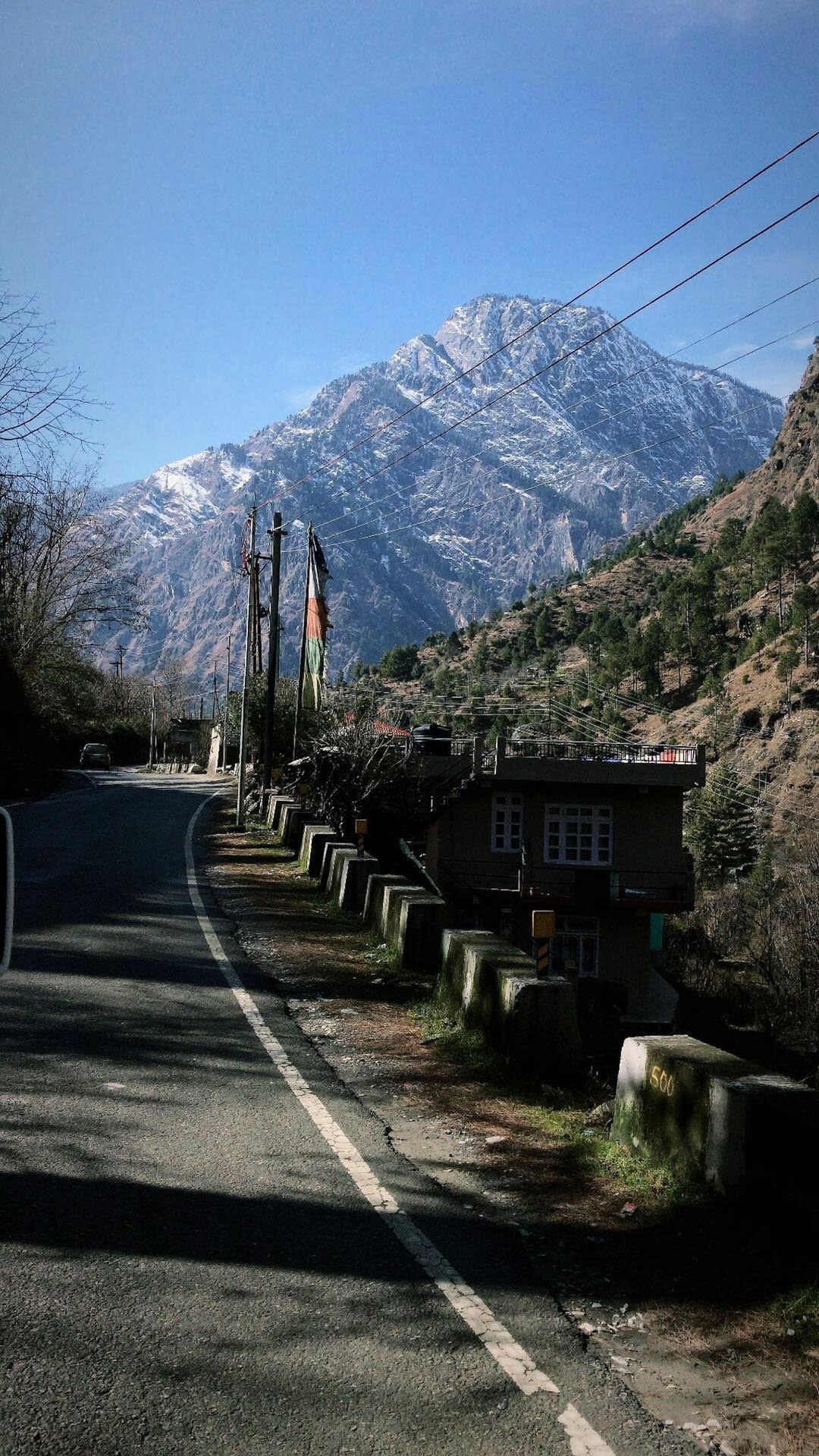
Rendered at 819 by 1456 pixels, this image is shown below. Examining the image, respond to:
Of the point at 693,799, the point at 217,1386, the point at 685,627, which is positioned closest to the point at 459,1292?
the point at 217,1386

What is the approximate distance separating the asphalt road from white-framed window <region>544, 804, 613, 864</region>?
127ft

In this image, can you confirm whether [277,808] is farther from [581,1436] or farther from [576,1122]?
[581,1436]

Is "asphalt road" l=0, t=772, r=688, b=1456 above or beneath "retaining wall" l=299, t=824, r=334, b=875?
beneath

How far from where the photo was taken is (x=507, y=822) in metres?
46.1

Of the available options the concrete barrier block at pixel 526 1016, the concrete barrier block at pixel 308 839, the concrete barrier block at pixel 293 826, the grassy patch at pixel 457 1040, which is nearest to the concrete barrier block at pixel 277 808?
the concrete barrier block at pixel 293 826

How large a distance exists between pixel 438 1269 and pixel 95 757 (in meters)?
67.2

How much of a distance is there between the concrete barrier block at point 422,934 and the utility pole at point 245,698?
1547cm

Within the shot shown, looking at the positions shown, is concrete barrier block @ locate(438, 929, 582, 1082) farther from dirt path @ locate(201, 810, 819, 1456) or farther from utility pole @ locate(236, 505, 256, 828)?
utility pole @ locate(236, 505, 256, 828)

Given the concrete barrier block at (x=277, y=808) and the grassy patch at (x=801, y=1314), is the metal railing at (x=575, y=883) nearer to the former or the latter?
the concrete barrier block at (x=277, y=808)

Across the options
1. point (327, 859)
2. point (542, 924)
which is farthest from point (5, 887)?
point (327, 859)

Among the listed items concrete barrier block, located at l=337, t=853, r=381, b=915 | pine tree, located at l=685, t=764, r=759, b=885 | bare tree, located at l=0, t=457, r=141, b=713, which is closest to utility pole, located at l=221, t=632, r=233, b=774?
bare tree, located at l=0, t=457, r=141, b=713

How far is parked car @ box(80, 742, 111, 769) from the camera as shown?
226 feet

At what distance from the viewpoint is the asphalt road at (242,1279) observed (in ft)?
10.6

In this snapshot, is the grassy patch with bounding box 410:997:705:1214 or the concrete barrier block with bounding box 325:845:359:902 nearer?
the grassy patch with bounding box 410:997:705:1214
